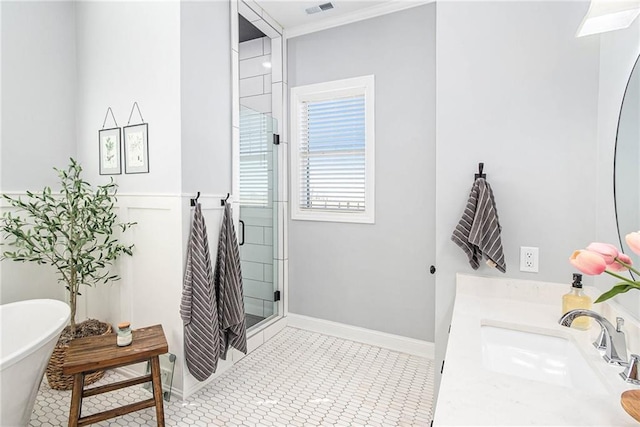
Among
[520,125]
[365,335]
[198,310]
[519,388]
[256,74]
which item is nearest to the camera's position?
[519,388]

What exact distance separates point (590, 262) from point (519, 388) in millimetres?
397

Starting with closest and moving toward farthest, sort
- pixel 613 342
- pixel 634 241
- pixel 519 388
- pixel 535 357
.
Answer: pixel 634 241, pixel 519 388, pixel 613 342, pixel 535 357

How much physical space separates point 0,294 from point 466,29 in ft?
11.1

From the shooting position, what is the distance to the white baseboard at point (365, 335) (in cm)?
268

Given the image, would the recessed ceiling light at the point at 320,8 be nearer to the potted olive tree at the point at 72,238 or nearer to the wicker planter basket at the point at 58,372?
the potted olive tree at the point at 72,238

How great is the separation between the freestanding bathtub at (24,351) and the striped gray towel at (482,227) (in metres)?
2.13

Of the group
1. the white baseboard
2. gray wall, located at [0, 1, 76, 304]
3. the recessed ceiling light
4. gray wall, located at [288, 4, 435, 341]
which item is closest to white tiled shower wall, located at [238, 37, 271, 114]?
gray wall, located at [288, 4, 435, 341]

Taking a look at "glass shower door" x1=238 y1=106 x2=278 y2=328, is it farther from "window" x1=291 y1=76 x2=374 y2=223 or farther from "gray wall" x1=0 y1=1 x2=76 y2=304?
"gray wall" x1=0 y1=1 x2=76 y2=304

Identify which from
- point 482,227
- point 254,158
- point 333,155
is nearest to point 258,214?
point 254,158

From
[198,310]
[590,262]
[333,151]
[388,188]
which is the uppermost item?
[333,151]

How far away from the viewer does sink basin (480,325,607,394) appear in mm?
1105

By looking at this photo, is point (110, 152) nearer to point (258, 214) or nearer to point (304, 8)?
point (258, 214)

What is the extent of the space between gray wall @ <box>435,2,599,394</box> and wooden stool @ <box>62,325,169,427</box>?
164cm

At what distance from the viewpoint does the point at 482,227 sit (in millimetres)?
1554
